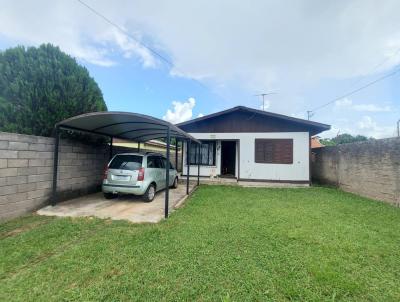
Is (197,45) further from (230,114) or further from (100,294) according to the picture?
(100,294)

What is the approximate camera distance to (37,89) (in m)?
6.18

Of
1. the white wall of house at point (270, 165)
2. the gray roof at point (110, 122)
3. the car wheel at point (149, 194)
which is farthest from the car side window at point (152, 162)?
the white wall of house at point (270, 165)

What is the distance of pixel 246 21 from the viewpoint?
30.7 feet

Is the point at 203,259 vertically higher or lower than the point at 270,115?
lower

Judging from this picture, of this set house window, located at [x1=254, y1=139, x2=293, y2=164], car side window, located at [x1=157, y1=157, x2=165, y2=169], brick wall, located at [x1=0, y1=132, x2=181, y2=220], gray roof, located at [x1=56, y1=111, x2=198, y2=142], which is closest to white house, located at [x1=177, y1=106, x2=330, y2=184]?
house window, located at [x1=254, y1=139, x2=293, y2=164]

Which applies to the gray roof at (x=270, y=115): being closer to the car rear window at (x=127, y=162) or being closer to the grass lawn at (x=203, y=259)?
the grass lawn at (x=203, y=259)

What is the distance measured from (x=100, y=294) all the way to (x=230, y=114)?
1109 cm

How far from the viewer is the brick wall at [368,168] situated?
23.8ft

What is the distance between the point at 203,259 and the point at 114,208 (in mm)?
3854

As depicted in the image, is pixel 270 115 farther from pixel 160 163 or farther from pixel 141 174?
pixel 141 174

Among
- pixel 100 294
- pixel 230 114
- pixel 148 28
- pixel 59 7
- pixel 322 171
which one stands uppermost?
pixel 148 28

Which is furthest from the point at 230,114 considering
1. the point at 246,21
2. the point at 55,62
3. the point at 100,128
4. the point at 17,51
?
the point at 17,51

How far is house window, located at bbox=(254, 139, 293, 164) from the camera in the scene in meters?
11.6

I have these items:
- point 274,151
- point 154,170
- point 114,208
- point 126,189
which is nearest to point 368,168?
point 274,151
